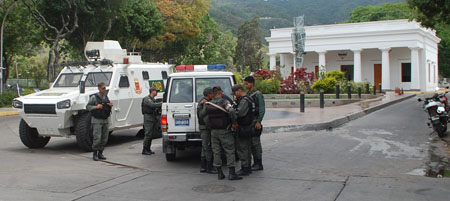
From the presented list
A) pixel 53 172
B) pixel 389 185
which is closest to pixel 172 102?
pixel 53 172

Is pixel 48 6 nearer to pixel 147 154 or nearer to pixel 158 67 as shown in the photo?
pixel 158 67

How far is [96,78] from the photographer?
13.1m

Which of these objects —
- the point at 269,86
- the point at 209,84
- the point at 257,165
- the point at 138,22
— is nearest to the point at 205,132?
the point at 257,165

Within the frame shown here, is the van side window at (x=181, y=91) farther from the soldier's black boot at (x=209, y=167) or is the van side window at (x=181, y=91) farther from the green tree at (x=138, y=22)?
the green tree at (x=138, y=22)

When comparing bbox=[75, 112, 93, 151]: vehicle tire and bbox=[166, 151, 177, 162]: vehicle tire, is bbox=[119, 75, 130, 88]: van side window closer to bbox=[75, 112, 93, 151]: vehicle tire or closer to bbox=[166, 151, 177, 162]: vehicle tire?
bbox=[75, 112, 93, 151]: vehicle tire

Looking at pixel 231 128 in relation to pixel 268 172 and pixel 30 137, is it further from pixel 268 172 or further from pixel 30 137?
pixel 30 137

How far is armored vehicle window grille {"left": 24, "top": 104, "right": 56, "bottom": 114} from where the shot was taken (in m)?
11.4

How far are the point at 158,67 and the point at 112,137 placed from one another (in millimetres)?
2660

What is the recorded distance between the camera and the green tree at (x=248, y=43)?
285ft

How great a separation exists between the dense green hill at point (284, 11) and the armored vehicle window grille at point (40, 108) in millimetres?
130000

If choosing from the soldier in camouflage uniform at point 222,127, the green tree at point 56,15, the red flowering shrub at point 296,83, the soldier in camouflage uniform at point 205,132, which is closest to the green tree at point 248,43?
the red flowering shrub at point 296,83

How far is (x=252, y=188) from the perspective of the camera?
7.56 meters

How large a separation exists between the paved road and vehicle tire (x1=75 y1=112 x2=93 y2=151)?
26cm

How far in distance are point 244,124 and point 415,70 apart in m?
43.8
